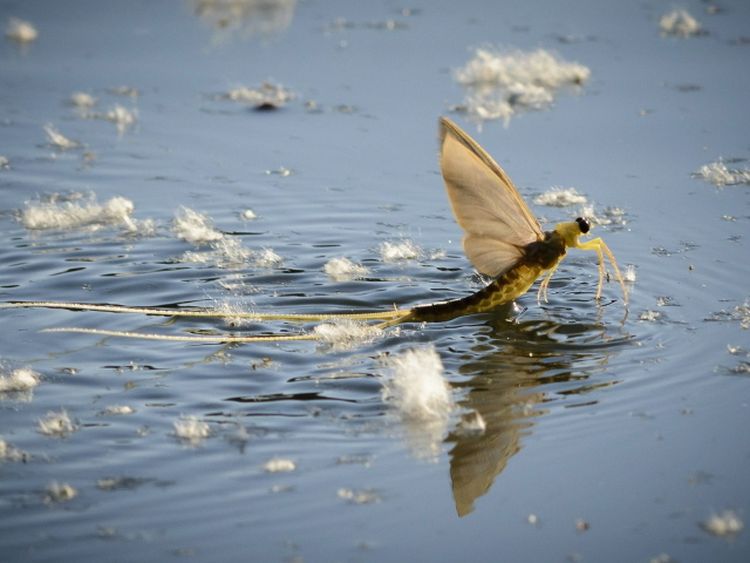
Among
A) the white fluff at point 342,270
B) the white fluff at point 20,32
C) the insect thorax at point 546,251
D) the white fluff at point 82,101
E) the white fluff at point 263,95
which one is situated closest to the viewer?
the insect thorax at point 546,251

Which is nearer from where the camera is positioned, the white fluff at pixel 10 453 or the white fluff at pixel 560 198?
the white fluff at pixel 10 453

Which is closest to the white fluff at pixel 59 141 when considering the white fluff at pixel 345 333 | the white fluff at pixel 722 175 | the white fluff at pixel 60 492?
the white fluff at pixel 345 333

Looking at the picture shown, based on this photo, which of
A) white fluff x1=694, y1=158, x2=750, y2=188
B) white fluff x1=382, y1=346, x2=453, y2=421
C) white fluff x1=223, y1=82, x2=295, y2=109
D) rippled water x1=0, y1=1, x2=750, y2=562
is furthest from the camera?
white fluff x1=223, y1=82, x2=295, y2=109

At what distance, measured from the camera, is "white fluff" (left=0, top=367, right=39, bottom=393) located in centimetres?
445

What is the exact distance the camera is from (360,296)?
5434 millimetres

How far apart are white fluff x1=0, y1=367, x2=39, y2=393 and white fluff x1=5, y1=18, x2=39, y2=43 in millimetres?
5662

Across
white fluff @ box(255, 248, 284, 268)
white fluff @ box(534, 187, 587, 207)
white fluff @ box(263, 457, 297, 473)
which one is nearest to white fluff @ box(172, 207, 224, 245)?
white fluff @ box(255, 248, 284, 268)

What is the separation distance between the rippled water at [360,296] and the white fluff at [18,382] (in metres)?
0.02

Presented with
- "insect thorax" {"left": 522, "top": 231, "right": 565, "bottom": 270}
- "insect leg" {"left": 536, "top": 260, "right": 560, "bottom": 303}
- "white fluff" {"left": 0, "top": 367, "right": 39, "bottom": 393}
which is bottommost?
"white fluff" {"left": 0, "top": 367, "right": 39, "bottom": 393}

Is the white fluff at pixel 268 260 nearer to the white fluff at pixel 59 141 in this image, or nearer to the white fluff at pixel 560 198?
the white fluff at pixel 560 198

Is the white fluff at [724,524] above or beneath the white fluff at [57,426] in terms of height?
beneath

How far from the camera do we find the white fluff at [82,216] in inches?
249

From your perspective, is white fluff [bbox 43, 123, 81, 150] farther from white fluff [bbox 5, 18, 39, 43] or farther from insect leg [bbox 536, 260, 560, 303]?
insect leg [bbox 536, 260, 560, 303]

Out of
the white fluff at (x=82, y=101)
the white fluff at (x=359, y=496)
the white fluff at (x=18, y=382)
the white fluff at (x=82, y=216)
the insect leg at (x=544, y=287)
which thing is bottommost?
the white fluff at (x=359, y=496)
